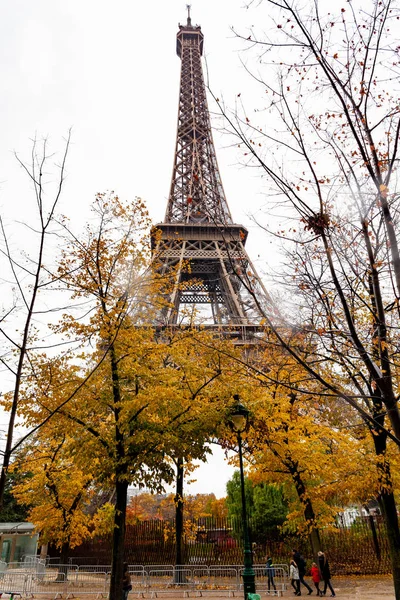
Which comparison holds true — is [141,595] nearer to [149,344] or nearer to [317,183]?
[149,344]

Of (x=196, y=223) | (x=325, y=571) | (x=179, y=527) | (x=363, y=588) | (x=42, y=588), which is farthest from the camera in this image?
(x=196, y=223)

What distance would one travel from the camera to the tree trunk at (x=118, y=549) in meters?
10.1

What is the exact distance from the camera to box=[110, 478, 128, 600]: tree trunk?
33.1 feet

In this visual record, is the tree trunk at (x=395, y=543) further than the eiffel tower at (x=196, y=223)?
No

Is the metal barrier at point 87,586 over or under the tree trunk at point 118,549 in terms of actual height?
under

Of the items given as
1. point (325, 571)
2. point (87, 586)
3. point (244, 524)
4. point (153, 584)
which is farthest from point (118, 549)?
point (87, 586)

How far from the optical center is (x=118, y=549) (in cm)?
1046

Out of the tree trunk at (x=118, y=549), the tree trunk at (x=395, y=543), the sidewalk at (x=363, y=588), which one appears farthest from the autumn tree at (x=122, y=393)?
the sidewalk at (x=363, y=588)

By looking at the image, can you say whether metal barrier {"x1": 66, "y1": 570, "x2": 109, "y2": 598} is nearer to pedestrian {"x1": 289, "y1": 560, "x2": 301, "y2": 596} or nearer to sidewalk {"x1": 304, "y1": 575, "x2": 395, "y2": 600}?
pedestrian {"x1": 289, "y1": 560, "x2": 301, "y2": 596}

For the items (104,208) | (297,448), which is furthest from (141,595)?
(104,208)

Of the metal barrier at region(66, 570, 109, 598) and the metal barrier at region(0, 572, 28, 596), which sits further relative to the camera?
the metal barrier at region(0, 572, 28, 596)

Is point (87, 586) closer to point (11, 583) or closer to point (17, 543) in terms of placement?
point (11, 583)

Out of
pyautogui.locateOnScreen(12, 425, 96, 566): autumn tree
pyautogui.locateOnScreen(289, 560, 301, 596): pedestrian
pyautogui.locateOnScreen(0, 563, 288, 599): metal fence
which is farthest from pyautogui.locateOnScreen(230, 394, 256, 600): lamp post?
pyautogui.locateOnScreen(12, 425, 96, 566): autumn tree

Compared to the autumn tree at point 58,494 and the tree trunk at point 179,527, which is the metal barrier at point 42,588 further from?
the tree trunk at point 179,527
